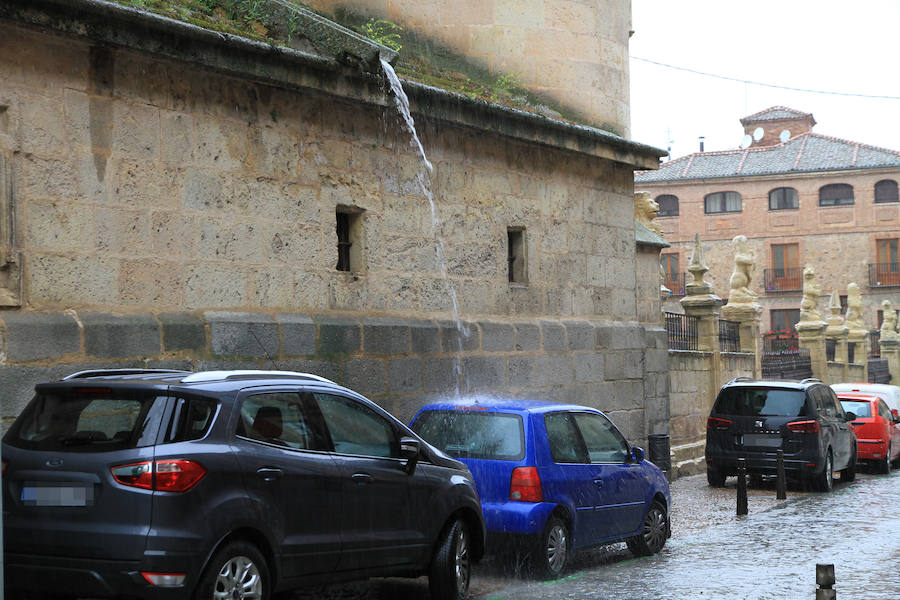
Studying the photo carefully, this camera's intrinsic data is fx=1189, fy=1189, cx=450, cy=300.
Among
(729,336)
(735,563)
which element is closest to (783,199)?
(729,336)

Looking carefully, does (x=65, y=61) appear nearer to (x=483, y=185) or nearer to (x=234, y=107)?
(x=234, y=107)

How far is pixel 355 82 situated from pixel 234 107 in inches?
54.7

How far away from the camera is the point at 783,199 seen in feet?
204

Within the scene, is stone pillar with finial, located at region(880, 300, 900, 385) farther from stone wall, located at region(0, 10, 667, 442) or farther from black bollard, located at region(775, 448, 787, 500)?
stone wall, located at region(0, 10, 667, 442)

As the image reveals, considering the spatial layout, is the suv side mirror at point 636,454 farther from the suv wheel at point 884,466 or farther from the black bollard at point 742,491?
the suv wheel at point 884,466

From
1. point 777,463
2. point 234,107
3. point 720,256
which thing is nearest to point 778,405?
point 777,463

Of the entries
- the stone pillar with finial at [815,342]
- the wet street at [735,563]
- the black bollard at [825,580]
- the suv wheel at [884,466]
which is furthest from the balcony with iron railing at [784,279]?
the black bollard at [825,580]

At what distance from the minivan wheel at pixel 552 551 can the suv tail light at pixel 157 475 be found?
3881 mm

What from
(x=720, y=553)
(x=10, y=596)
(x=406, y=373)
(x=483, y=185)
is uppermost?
(x=483, y=185)

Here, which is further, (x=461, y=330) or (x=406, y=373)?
(x=461, y=330)

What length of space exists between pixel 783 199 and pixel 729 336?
3883cm

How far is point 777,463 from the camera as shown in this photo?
1627 cm

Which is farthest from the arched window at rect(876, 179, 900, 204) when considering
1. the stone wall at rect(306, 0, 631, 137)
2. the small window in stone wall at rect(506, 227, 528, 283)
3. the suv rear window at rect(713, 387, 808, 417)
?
the small window in stone wall at rect(506, 227, 528, 283)

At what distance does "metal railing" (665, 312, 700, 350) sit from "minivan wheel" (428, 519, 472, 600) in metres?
13.0
